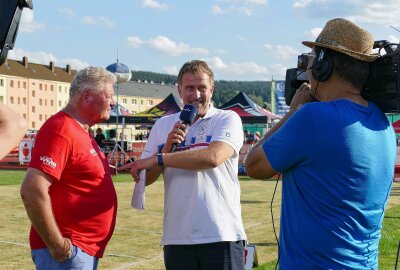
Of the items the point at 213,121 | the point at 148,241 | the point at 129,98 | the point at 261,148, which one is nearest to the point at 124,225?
the point at 148,241

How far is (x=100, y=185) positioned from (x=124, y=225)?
7.53 meters

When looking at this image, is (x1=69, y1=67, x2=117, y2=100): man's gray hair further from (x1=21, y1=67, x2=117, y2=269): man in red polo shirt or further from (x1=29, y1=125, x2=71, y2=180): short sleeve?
(x1=29, y1=125, x2=71, y2=180): short sleeve

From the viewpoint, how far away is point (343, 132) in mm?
2734

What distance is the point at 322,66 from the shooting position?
9.27 feet

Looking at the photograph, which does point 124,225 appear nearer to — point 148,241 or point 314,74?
point 148,241

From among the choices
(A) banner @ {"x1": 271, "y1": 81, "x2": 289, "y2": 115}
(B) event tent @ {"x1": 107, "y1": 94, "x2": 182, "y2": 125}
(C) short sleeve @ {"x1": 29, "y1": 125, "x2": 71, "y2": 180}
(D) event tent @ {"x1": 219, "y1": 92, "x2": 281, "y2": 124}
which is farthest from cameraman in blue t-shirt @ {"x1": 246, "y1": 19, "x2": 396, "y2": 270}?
(A) banner @ {"x1": 271, "y1": 81, "x2": 289, "y2": 115}

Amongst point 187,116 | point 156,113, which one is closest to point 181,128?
point 187,116

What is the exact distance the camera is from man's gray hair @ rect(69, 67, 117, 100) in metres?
4.00

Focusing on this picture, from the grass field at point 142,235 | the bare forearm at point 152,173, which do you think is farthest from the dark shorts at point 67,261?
the grass field at point 142,235

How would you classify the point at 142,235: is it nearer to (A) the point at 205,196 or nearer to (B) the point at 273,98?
(A) the point at 205,196

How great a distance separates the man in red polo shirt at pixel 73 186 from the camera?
3.66 metres

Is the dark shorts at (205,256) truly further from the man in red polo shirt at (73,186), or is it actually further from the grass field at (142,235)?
the grass field at (142,235)

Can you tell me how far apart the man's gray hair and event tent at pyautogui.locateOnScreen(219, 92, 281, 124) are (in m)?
25.6

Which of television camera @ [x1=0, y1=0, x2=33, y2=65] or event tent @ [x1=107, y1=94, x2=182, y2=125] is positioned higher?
television camera @ [x1=0, y1=0, x2=33, y2=65]
